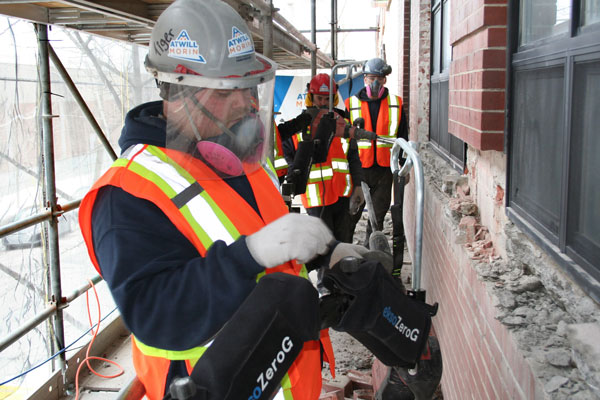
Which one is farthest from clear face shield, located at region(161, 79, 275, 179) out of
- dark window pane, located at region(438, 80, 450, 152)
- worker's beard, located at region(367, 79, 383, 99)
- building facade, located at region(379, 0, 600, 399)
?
worker's beard, located at region(367, 79, 383, 99)

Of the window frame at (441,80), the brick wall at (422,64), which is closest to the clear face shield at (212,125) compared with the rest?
the window frame at (441,80)

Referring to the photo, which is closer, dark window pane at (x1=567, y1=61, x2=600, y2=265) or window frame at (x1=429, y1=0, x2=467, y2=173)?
dark window pane at (x1=567, y1=61, x2=600, y2=265)

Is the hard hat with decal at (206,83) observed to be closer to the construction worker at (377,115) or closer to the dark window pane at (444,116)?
the dark window pane at (444,116)

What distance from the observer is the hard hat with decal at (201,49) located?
5.13 ft

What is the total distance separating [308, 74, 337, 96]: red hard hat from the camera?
5.35m

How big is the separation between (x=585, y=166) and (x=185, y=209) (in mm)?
1295

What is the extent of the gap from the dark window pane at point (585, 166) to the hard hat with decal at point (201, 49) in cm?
104

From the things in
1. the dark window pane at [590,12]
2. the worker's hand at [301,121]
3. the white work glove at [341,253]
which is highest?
the dark window pane at [590,12]

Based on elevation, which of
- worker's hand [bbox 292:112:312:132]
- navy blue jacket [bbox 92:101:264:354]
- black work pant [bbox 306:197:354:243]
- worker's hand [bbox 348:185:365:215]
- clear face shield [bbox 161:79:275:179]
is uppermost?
clear face shield [bbox 161:79:275:179]

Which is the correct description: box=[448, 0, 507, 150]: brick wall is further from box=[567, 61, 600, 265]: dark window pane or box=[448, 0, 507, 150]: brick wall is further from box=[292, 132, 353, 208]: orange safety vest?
box=[292, 132, 353, 208]: orange safety vest

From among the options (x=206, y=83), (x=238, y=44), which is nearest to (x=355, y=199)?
(x=238, y=44)

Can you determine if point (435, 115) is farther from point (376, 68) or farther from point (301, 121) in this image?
point (301, 121)

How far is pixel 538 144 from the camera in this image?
2240mm

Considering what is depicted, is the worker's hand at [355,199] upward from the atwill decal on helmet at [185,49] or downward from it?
downward
